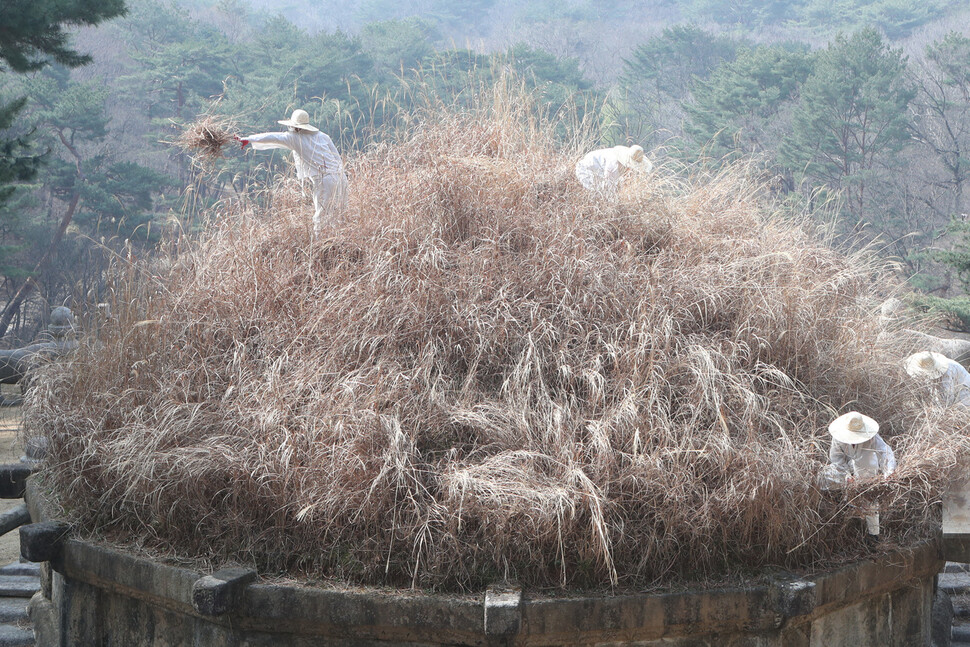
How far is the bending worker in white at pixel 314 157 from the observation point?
574 centimetres

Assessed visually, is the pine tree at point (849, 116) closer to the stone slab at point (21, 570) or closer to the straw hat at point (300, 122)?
the straw hat at point (300, 122)

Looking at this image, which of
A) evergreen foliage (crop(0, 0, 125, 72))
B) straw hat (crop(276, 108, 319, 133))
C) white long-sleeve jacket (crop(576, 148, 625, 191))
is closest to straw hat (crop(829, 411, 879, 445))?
white long-sleeve jacket (crop(576, 148, 625, 191))

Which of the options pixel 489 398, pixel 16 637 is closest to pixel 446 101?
pixel 16 637

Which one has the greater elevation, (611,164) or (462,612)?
(611,164)

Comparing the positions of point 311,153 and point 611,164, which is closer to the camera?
point 311,153

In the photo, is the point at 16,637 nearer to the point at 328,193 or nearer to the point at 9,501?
the point at 328,193

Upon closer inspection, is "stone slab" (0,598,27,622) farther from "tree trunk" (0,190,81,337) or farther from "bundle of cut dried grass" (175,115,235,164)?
"tree trunk" (0,190,81,337)

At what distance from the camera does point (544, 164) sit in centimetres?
595

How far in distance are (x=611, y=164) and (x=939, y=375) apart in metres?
2.55

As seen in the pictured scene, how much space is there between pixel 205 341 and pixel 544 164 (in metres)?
2.61

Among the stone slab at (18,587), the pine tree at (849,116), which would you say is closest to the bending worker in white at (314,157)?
the stone slab at (18,587)

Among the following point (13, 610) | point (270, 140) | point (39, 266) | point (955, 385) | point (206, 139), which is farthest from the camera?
point (39, 266)

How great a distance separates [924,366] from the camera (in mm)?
5199

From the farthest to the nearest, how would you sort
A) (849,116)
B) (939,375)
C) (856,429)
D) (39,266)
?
(849,116)
(39,266)
(939,375)
(856,429)
